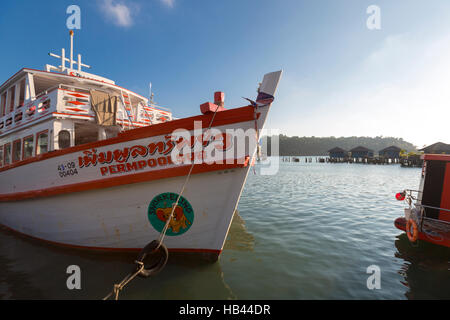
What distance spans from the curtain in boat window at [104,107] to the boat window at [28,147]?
2494 millimetres

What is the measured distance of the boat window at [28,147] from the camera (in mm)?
5898

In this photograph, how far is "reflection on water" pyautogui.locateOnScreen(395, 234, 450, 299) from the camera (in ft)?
11.8

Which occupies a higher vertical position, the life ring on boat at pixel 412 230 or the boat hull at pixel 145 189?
the boat hull at pixel 145 189

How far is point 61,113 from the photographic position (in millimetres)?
4863

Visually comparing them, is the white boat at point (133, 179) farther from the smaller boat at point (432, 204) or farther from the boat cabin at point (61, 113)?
the smaller boat at point (432, 204)

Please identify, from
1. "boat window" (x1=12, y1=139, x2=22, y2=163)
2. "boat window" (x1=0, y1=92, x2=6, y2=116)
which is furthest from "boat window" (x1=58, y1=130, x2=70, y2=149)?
"boat window" (x1=0, y1=92, x2=6, y2=116)

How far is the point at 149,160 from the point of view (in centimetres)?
399

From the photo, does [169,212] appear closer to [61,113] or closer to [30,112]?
[61,113]

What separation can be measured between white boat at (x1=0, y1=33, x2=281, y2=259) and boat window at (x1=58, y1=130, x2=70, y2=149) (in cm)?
2

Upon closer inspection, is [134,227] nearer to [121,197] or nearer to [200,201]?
[121,197]

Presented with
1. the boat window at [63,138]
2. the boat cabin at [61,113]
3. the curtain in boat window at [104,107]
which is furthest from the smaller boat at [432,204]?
the boat window at [63,138]

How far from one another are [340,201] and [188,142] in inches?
385

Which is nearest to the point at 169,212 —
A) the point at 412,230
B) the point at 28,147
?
the point at 28,147

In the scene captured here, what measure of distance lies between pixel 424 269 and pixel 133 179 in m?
6.48
